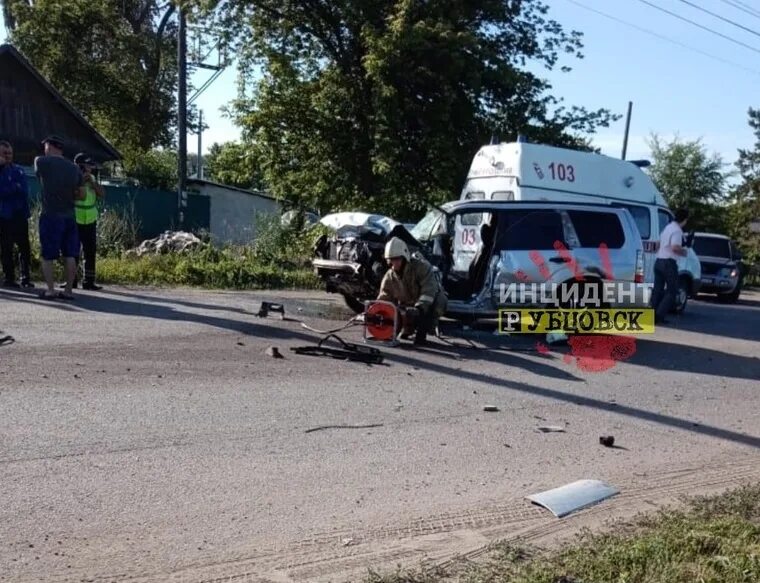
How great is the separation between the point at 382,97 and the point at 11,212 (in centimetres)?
1212

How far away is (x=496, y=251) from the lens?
444 inches

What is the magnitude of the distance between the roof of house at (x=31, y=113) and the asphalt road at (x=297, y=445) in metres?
18.9

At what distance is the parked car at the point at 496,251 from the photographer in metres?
11.2

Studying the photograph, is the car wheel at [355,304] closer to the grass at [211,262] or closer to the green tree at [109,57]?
the grass at [211,262]

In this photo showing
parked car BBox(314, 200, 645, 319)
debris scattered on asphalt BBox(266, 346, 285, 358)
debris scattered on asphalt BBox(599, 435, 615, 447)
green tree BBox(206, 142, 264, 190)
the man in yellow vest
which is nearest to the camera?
debris scattered on asphalt BBox(599, 435, 615, 447)

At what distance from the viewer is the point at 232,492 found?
4.88m

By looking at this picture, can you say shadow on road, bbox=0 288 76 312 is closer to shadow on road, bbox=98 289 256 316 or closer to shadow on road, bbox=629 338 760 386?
shadow on road, bbox=98 289 256 316

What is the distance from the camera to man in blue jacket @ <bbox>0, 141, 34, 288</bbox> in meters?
11.1

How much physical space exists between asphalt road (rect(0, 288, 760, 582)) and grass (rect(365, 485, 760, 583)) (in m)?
0.25

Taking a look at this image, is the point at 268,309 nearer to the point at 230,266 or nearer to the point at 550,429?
the point at 230,266

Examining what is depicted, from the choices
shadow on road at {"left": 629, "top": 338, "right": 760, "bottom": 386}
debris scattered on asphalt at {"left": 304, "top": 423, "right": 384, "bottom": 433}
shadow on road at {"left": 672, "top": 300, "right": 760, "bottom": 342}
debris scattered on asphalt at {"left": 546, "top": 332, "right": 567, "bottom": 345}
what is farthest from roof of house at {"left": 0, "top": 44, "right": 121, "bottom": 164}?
debris scattered on asphalt at {"left": 304, "top": 423, "right": 384, "bottom": 433}

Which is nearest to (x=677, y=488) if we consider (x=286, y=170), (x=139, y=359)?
(x=139, y=359)

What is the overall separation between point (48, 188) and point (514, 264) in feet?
20.1

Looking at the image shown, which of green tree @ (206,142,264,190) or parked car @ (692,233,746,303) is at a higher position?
green tree @ (206,142,264,190)
